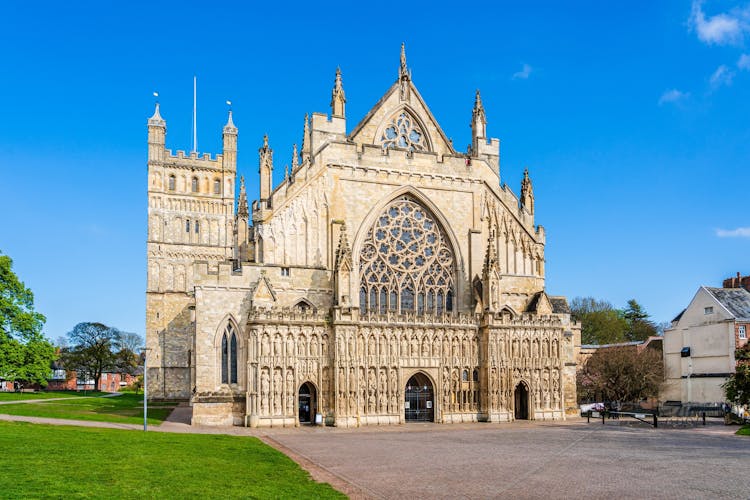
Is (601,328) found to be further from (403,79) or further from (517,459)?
(517,459)

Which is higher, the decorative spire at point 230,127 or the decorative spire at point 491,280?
the decorative spire at point 230,127

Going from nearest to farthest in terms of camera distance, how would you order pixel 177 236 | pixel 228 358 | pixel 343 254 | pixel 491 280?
pixel 228 358
pixel 343 254
pixel 491 280
pixel 177 236

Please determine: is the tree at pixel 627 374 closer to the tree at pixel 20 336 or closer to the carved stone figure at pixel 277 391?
the carved stone figure at pixel 277 391

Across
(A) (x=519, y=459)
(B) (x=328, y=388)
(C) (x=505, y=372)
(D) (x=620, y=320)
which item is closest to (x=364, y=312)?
(B) (x=328, y=388)

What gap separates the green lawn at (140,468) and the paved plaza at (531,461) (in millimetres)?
1931

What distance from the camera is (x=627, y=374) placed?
5884 cm

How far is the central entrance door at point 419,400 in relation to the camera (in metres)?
41.6

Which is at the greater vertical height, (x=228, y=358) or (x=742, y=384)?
(x=228, y=358)

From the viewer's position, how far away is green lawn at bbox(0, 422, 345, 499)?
50.3ft

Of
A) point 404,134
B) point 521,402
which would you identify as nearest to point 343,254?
point 404,134

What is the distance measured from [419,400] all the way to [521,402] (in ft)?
23.5

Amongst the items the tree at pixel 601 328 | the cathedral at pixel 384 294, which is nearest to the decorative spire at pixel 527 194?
the cathedral at pixel 384 294

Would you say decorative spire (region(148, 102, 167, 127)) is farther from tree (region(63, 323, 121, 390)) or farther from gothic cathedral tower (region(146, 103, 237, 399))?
tree (region(63, 323, 121, 390))

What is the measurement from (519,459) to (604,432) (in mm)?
13046
